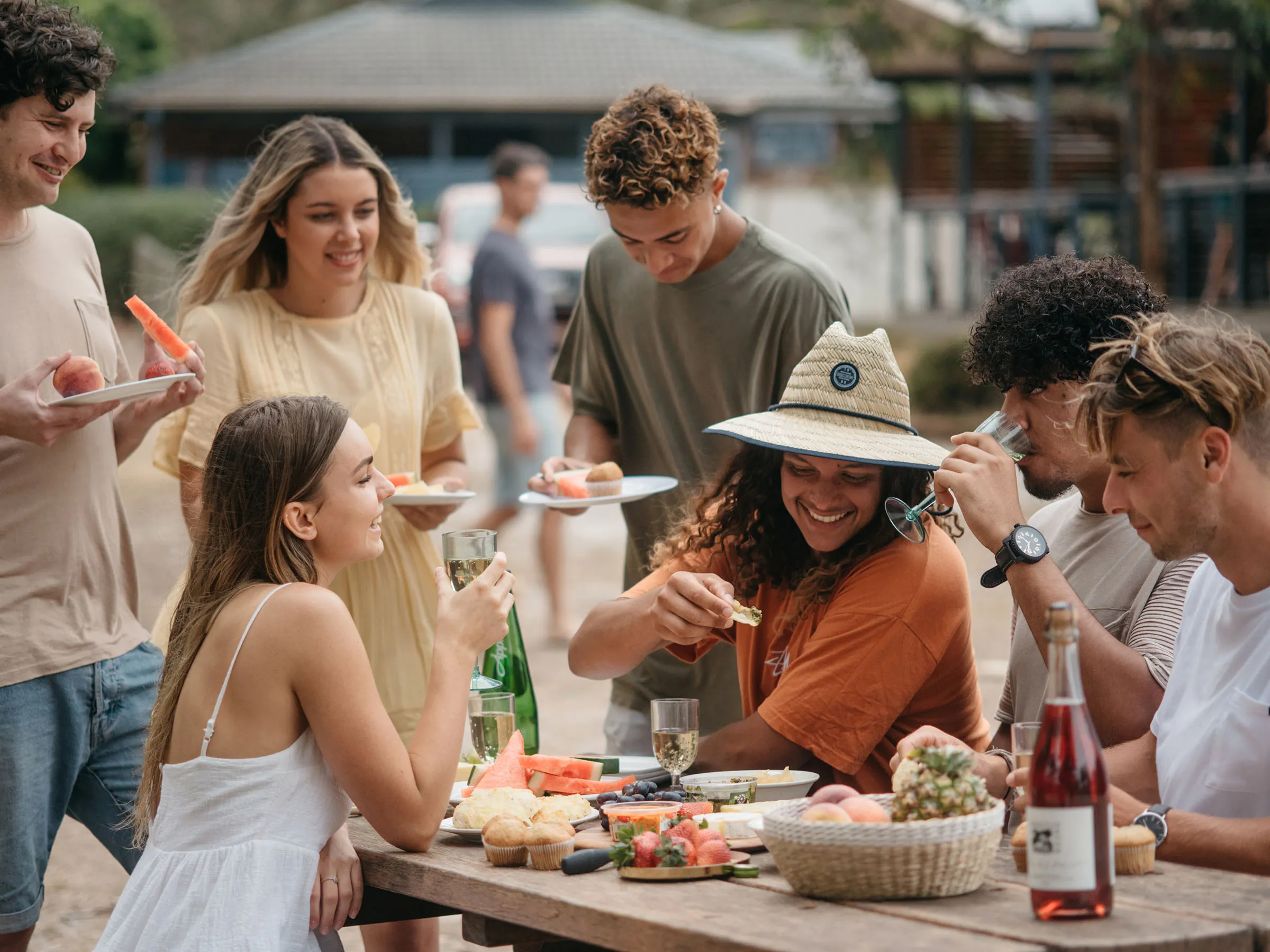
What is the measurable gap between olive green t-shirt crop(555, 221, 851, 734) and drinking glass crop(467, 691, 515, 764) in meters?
1.07

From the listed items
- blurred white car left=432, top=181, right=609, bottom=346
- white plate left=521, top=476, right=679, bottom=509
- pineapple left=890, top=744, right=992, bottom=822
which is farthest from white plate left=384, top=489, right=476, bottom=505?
blurred white car left=432, top=181, right=609, bottom=346

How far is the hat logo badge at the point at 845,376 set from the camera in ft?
11.2

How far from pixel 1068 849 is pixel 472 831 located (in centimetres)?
112

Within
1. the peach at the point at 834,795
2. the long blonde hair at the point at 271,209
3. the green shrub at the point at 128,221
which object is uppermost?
the green shrub at the point at 128,221

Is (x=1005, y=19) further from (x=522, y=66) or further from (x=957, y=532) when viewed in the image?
(x=522, y=66)

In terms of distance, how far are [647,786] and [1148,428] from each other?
1129 millimetres

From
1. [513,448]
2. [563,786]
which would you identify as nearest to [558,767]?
[563,786]

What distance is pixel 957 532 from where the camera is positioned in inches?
138

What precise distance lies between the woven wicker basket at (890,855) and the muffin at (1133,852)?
226mm

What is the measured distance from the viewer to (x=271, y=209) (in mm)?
4066

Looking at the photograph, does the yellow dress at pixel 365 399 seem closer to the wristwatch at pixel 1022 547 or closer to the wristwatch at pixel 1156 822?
the wristwatch at pixel 1022 547

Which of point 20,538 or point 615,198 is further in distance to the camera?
point 615,198

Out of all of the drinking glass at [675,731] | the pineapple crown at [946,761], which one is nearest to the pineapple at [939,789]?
the pineapple crown at [946,761]

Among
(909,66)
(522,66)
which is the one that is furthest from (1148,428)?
(522,66)
